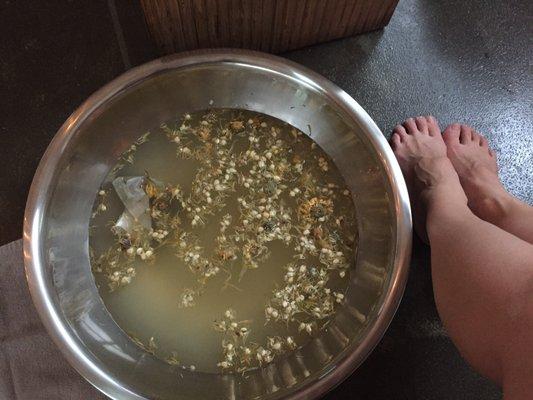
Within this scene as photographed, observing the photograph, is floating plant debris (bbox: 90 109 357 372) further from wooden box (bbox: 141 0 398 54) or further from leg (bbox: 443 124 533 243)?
leg (bbox: 443 124 533 243)

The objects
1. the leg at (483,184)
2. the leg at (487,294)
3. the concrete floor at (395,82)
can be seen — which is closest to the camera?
the leg at (487,294)

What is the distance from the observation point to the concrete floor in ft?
4.00

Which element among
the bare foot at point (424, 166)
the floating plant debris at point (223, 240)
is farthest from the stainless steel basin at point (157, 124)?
the bare foot at point (424, 166)

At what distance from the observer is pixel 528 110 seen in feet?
4.39

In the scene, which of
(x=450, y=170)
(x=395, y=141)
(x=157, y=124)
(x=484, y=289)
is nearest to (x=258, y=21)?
(x=157, y=124)

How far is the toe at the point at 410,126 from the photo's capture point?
4.15 ft

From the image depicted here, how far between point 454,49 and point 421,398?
879 millimetres

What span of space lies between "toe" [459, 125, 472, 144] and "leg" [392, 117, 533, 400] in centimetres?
21

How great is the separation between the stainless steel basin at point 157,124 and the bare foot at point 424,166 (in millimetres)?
143

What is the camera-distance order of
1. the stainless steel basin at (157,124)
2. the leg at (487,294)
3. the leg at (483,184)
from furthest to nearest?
the leg at (483,184), the stainless steel basin at (157,124), the leg at (487,294)

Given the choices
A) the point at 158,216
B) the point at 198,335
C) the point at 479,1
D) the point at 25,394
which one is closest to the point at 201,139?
the point at 158,216

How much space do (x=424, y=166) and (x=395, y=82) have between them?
258mm

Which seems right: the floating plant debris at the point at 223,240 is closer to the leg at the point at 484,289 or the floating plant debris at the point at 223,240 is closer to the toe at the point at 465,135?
the leg at the point at 484,289

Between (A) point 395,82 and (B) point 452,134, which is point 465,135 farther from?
(A) point 395,82
